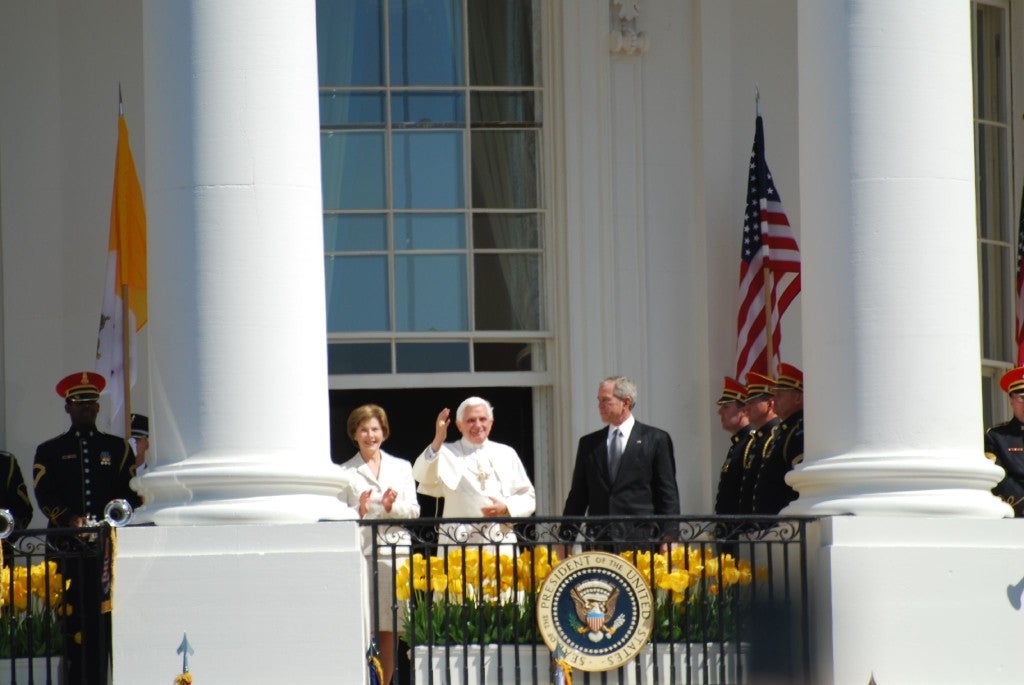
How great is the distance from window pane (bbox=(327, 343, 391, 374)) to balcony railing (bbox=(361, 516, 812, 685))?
15.2 ft

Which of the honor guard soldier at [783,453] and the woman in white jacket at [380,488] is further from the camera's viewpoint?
the honor guard soldier at [783,453]

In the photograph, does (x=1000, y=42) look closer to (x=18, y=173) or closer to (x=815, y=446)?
(x=815, y=446)

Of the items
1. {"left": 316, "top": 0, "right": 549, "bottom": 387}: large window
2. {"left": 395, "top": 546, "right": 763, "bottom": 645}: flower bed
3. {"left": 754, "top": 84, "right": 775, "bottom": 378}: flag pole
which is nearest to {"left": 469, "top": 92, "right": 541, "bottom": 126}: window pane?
{"left": 316, "top": 0, "right": 549, "bottom": 387}: large window

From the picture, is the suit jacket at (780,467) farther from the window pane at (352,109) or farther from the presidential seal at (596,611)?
the window pane at (352,109)

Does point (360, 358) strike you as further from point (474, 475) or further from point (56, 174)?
point (474, 475)

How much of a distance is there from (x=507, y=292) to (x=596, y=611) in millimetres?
5864

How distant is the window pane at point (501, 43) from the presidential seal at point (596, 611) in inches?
262

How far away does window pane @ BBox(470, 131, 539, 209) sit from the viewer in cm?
1769

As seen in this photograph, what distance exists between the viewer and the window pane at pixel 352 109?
17594 mm

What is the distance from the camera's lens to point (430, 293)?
17.5 m

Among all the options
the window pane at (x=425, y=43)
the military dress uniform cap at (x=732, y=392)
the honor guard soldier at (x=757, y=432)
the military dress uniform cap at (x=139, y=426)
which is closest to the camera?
the honor guard soldier at (x=757, y=432)

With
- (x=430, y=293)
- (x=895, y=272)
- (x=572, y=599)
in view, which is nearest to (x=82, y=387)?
(x=430, y=293)

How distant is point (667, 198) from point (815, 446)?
5414mm

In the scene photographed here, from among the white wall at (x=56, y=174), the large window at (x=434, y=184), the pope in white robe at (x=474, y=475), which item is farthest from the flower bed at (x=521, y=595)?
the white wall at (x=56, y=174)
